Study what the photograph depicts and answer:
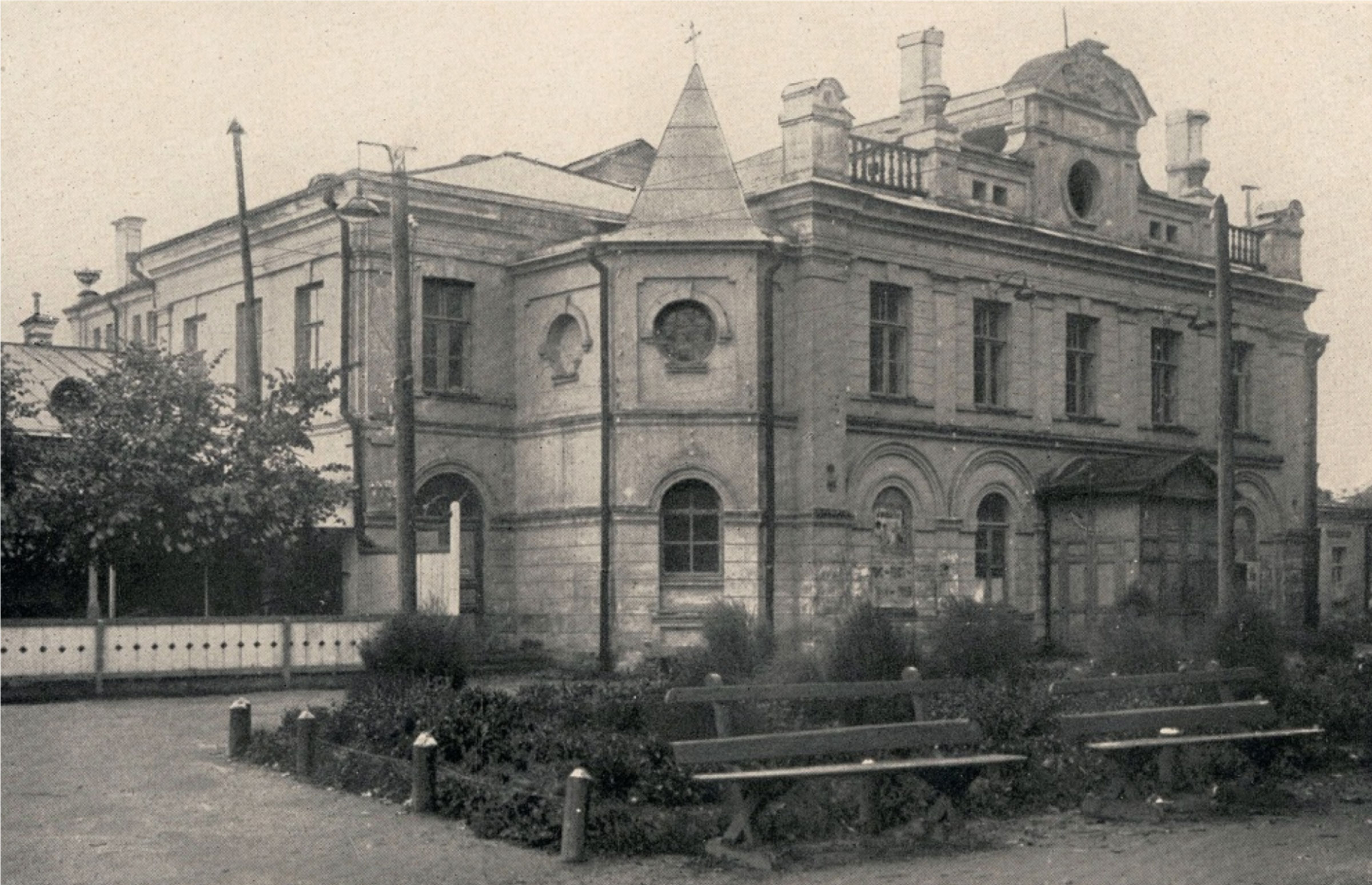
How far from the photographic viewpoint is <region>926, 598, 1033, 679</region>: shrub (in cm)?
1775

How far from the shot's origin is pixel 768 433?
93.5ft

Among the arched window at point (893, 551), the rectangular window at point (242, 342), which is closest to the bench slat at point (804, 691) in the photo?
the arched window at point (893, 551)

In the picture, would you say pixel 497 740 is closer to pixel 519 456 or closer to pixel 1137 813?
pixel 1137 813

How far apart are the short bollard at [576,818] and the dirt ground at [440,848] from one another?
3.6 inches

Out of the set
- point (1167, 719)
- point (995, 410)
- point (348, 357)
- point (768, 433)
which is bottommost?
point (1167, 719)

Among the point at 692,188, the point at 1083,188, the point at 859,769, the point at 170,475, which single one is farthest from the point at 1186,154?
the point at 859,769

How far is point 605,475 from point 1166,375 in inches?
598

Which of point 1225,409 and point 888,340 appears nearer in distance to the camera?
point 1225,409

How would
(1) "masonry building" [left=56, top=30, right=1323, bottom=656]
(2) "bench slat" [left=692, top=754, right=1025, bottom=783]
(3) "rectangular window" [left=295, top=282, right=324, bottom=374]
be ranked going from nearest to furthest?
(2) "bench slat" [left=692, top=754, right=1025, bottom=783] → (1) "masonry building" [left=56, top=30, right=1323, bottom=656] → (3) "rectangular window" [left=295, top=282, right=324, bottom=374]

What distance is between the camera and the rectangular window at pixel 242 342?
107 feet

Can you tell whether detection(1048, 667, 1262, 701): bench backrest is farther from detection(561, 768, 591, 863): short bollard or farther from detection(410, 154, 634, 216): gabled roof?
detection(410, 154, 634, 216): gabled roof

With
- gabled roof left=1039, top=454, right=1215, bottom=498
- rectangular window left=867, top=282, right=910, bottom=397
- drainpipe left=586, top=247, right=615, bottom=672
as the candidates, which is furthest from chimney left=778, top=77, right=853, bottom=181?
gabled roof left=1039, top=454, right=1215, bottom=498

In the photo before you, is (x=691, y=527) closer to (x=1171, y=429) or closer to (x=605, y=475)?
(x=605, y=475)

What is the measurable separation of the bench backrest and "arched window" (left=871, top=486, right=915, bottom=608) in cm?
1496
